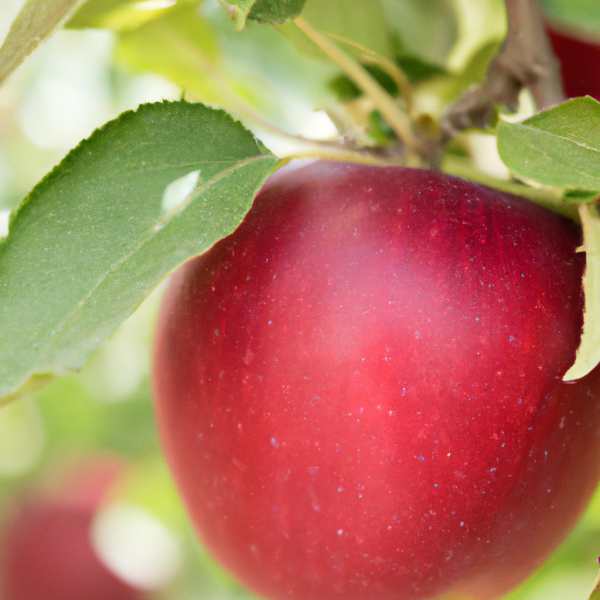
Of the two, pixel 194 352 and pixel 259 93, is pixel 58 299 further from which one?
pixel 259 93

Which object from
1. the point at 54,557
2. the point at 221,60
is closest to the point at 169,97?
the point at 221,60

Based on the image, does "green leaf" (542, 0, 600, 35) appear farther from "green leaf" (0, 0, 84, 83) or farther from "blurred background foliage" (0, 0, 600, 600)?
"green leaf" (0, 0, 84, 83)

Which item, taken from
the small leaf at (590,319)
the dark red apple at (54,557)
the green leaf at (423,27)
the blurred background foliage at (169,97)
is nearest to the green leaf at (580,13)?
the blurred background foliage at (169,97)

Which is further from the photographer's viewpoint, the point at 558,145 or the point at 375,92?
the point at 375,92

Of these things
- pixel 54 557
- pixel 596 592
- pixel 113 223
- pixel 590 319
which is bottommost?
pixel 54 557

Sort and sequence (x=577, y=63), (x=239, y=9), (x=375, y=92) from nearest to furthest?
(x=239, y=9), (x=375, y=92), (x=577, y=63)

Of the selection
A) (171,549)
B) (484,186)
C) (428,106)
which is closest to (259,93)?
(428,106)

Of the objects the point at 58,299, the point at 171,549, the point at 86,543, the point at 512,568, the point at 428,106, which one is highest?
the point at 58,299

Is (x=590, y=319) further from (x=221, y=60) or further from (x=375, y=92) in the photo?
(x=221, y=60)
